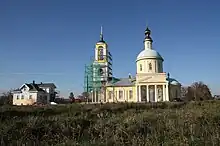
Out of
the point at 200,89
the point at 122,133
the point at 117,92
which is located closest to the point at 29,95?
the point at 117,92

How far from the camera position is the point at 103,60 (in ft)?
227

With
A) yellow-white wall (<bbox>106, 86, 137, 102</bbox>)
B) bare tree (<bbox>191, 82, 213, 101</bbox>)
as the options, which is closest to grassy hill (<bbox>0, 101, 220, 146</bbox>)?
yellow-white wall (<bbox>106, 86, 137, 102</bbox>)

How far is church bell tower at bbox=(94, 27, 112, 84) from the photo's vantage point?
67188mm

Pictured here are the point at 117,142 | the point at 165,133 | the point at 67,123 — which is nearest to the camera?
the point at 117,142

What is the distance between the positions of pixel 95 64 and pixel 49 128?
59845mm

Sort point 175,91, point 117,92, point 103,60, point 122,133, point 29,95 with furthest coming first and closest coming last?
point 29,95 < point 103,60 < point 117,92 < point 175,91 < point 122,133

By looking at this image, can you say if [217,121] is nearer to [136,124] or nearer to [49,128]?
[136,124]

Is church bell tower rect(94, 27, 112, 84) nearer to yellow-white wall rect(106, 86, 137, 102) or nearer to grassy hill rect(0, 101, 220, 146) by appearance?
yellow-white wall rect(106, 86, 137, 102)

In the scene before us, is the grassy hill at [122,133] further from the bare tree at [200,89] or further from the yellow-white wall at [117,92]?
the bare tree at [200,89]

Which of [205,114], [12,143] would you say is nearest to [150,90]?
[205,114]

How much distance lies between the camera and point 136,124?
7.86 meters

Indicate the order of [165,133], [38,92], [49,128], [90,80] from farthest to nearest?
[38,92] < [90,80] < [49,128] < [165,133]

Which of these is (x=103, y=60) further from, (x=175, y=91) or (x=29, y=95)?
(x=29, y=95)

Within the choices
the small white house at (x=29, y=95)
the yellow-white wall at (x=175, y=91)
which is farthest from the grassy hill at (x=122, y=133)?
the small white house at (x=29, y=95)
